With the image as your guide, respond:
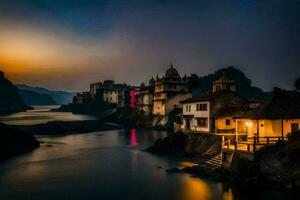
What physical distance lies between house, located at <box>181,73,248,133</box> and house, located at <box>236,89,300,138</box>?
36.4 ft

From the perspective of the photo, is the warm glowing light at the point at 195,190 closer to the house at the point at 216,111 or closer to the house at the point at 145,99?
the house at the point at 216,111

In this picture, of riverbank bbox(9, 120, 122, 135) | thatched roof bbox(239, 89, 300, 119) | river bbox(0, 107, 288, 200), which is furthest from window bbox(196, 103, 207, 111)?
riverbank bbox(9, 120, 122, 135)

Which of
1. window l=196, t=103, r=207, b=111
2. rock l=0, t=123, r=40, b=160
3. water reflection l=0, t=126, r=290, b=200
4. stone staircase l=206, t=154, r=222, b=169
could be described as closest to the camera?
water reflection l=0, t=126, r=290, b=200

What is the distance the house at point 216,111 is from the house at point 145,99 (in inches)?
2946

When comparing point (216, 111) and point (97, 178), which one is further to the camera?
point (216, 111)

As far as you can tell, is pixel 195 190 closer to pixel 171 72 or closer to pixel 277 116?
pixel 277 116

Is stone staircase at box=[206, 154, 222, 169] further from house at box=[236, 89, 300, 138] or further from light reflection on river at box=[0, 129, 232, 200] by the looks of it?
house at box=[236, 89, 300, 138]

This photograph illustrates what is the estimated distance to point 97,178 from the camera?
4744 cm

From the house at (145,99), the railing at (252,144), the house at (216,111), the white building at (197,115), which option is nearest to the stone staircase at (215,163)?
the railing at (252,144)

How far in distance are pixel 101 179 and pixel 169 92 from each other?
8245cm

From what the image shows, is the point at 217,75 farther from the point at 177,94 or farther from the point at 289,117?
the point at 289,117

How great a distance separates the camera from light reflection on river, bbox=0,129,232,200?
3850 centimetres

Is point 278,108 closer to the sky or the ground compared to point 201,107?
closer to the ground

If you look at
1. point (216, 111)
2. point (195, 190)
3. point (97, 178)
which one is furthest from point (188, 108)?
point (195, 190)
